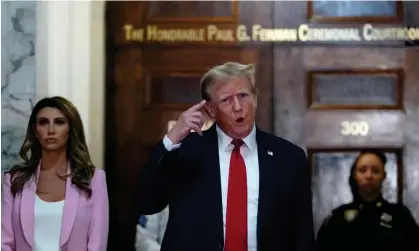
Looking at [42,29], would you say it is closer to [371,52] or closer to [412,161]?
[371,52]

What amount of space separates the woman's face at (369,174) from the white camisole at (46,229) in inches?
57.9

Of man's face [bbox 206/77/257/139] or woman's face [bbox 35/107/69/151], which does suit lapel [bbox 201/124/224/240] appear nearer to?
man's face [bbox 206/77/257/139]

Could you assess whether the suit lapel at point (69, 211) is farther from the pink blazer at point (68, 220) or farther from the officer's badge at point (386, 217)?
the officer's badge at point (386, 217)

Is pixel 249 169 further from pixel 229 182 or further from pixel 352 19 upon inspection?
pixel 352 19

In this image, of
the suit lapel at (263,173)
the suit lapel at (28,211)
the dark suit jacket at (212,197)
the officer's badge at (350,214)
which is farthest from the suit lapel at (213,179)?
the officer's badge at (350,214)

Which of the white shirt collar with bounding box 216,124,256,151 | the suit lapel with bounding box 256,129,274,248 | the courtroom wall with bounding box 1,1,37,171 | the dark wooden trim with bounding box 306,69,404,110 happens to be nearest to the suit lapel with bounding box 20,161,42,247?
the courtroom wall with bounding box 1,1,37,171

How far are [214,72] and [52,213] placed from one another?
0.84 metres

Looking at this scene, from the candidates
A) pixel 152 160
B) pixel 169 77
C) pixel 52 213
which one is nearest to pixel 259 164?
pixel 152 160

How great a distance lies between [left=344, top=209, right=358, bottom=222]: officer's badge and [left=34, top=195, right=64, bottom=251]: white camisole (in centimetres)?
138

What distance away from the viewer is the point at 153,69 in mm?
3840

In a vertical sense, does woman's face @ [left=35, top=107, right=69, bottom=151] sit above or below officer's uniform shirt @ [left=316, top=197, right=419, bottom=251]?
above

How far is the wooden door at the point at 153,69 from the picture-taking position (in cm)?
382

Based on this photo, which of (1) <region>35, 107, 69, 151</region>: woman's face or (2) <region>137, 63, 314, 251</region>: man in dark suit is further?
(1) <region>35, 107, 69, 151</region>: woman's face

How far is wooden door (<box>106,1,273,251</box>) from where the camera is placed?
382cm
